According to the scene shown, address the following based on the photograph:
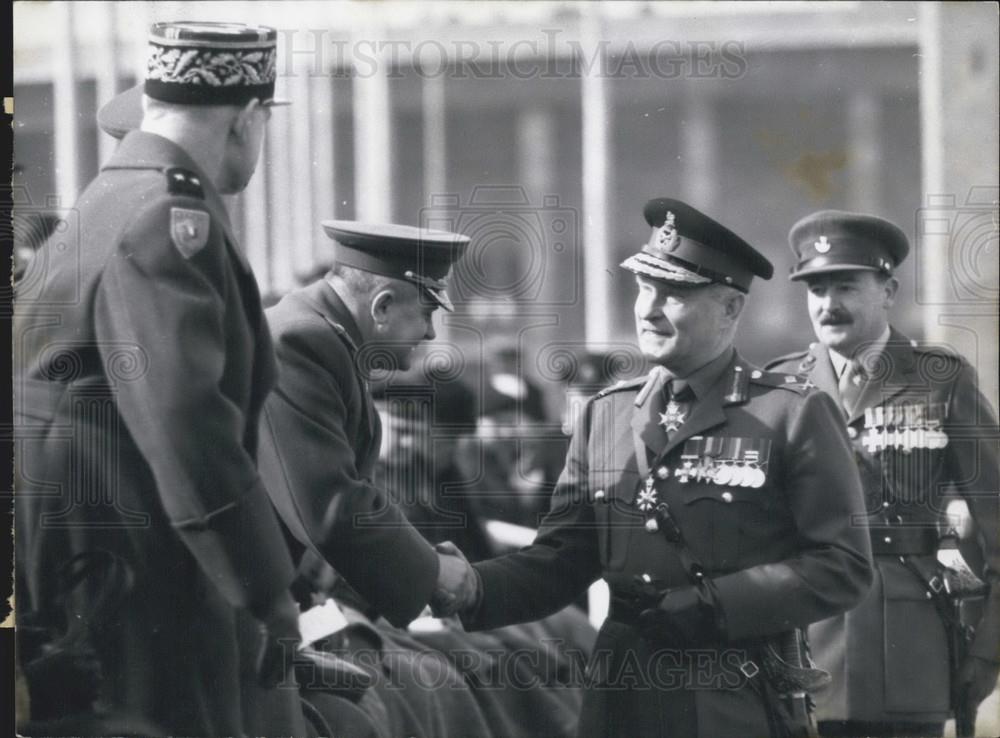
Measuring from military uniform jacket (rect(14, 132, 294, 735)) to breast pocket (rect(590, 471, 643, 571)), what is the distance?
93cm

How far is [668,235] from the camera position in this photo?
5.04 metres

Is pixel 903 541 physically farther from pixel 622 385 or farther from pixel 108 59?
pixel 108 59

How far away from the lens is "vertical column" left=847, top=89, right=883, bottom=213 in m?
5.17

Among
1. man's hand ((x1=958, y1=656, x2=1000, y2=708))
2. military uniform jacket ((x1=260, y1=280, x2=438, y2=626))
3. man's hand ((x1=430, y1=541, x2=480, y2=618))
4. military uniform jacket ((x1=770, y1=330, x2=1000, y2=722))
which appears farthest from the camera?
man's hand ((x1=958, y1=656, x2=1000, y2=708))

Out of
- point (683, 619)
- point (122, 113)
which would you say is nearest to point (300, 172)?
point (122, 113)

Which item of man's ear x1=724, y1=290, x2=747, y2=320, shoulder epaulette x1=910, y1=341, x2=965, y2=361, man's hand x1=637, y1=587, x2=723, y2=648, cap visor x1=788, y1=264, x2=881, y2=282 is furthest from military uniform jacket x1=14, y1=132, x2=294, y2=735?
shoulder epaulette x1=910, y1=341, x2=965, y2=361

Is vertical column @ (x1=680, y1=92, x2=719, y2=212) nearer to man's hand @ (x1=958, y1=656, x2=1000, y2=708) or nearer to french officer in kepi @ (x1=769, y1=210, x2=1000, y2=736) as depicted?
french officer in kepi @ (x1=769, y1=210, x2=1000, y2=736)

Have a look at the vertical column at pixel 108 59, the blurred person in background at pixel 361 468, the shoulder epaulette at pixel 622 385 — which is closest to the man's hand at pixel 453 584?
the blurred person in background at pixel 361 468

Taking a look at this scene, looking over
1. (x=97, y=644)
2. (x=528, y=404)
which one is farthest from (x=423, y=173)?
(x=97, y=644)

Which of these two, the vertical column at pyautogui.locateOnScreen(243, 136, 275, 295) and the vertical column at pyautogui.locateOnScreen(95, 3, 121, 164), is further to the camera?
the vertical column at pyautogui.locateOnScreen(95, 3, 121, 164)

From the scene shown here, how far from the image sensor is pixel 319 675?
16.7 ft

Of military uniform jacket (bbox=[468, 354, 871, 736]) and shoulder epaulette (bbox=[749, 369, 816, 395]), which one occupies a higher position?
shoulder epaulette (bbox=[749, 369, 816, 395])

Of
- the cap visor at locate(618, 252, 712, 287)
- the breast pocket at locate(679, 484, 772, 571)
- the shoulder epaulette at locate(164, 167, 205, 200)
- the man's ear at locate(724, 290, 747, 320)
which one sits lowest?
the breast pocket at locate(679, 484, 772, 571)

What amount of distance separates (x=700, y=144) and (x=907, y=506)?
4.24ft
